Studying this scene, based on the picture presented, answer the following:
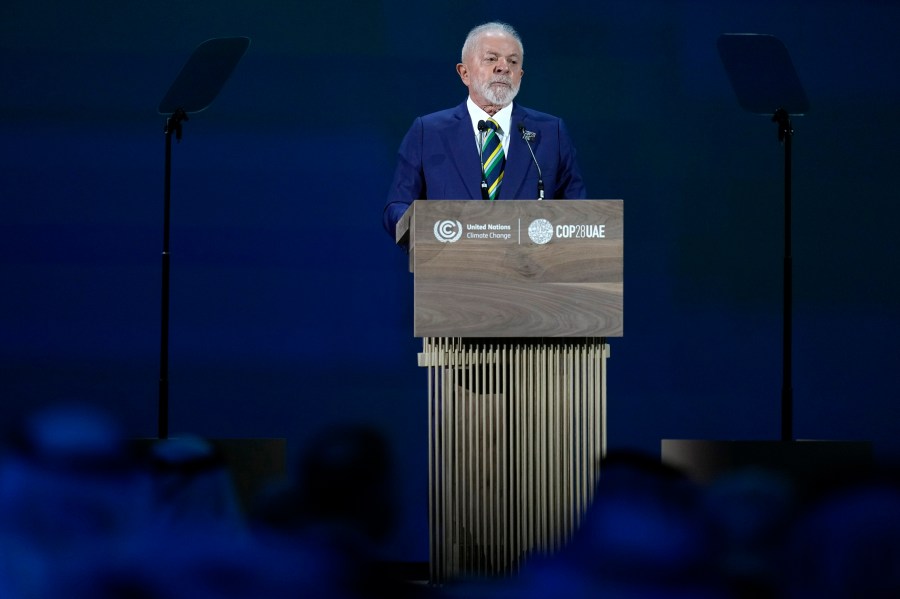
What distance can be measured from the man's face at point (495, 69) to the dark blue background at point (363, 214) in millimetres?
934

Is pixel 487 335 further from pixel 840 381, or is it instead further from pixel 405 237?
pixel 840 381

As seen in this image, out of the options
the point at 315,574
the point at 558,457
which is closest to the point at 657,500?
the point at 558,457

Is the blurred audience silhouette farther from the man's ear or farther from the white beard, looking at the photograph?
the man's ear

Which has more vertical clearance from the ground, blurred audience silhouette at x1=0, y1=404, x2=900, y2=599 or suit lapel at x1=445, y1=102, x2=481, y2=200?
suit lapel at x1=445, y1=102, x2=481, y2=200

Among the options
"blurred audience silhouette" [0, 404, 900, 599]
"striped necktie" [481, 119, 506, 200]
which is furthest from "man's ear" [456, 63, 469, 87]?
"blurred audience silhouette" [0, 404, 900, 599]

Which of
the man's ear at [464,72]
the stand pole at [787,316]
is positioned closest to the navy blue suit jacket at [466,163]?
the man's ear at [464,72]

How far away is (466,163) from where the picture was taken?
12.4 feet

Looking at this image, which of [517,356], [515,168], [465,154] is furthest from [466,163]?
[517,356]

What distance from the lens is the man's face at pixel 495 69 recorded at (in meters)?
3.83

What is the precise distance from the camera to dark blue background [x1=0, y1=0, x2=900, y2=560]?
15.6ft

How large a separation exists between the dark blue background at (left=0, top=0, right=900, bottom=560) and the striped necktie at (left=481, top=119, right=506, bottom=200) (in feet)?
3.58

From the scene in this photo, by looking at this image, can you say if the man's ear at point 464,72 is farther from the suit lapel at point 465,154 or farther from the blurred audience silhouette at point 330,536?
the blurred audience silhouette at point 330,536

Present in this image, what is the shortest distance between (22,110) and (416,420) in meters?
2.02

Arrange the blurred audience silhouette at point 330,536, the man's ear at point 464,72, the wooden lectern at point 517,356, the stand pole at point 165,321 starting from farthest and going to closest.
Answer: the man's ear at point 464,72, the stand pole at point 165,321, the wooden lectern at point 517,356, the blurred audience silhouette at point 330,536
